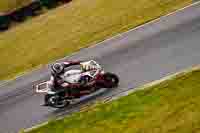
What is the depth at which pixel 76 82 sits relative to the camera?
62.6 feet

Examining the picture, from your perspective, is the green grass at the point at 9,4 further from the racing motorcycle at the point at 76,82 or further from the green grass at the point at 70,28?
the racing motorcycle at the point at 76,82

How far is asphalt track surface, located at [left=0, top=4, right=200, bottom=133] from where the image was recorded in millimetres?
19578

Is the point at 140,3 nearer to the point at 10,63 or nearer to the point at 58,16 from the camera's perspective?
the point at 58,16

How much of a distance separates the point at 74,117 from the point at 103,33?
29.7 feet

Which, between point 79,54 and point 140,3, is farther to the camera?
point 140,3

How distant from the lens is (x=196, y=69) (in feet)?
59.6

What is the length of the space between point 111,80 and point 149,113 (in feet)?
11.7

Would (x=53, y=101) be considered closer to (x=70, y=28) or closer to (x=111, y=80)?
(x=111, y=80)

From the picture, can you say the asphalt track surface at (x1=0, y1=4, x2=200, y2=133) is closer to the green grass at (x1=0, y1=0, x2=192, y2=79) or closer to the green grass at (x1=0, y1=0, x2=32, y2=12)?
the green grass at (x1=0, y1=0, x2=192, y2=79)

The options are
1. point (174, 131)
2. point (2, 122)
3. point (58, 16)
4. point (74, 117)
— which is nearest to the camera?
point (174, 131)

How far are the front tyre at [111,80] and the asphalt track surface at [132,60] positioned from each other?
243 mm

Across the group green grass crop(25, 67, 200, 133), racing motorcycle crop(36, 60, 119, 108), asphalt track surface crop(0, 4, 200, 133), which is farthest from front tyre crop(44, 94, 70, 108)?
green grass crop(25, 67, 200, 133)

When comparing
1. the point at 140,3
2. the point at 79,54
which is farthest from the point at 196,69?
the point at 140,3

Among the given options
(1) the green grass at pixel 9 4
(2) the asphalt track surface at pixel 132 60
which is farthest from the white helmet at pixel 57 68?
(1) the green grass at pixel 9 4
